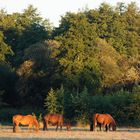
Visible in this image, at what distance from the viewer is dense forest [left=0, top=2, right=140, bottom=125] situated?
159 feet

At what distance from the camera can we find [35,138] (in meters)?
29.0

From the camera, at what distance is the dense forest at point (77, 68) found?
159 ft

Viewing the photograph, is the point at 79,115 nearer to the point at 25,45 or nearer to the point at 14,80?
the point at 14,80

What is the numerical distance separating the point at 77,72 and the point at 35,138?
86.2 feet

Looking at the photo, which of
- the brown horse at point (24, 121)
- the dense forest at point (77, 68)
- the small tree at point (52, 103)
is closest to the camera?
the brown horse at point (24, 121)

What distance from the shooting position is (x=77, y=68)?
55031 mm

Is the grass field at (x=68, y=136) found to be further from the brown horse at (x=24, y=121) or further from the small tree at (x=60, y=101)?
the small tree at (x=60, y=101)

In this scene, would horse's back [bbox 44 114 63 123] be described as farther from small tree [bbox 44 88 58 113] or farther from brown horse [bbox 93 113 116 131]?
small tree [bbox 44 88 58 113]

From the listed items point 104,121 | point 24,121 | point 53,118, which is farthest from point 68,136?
point 53,118

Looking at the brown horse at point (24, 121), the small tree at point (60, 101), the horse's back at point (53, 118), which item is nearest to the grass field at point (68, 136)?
the brown horse at point (24, 121)

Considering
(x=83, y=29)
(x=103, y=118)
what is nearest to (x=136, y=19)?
(x=83, y=29)

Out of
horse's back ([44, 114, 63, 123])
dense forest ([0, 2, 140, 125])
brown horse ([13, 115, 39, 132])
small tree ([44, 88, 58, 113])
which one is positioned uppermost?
dense forest ([0, 2, 140, 125])

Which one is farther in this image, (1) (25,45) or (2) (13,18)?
(2) (13,18)

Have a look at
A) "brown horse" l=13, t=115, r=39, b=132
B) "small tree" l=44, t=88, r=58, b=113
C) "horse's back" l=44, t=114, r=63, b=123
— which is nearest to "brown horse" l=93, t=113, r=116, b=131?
"horse's back" l=44, t=114, r=63, b=123
